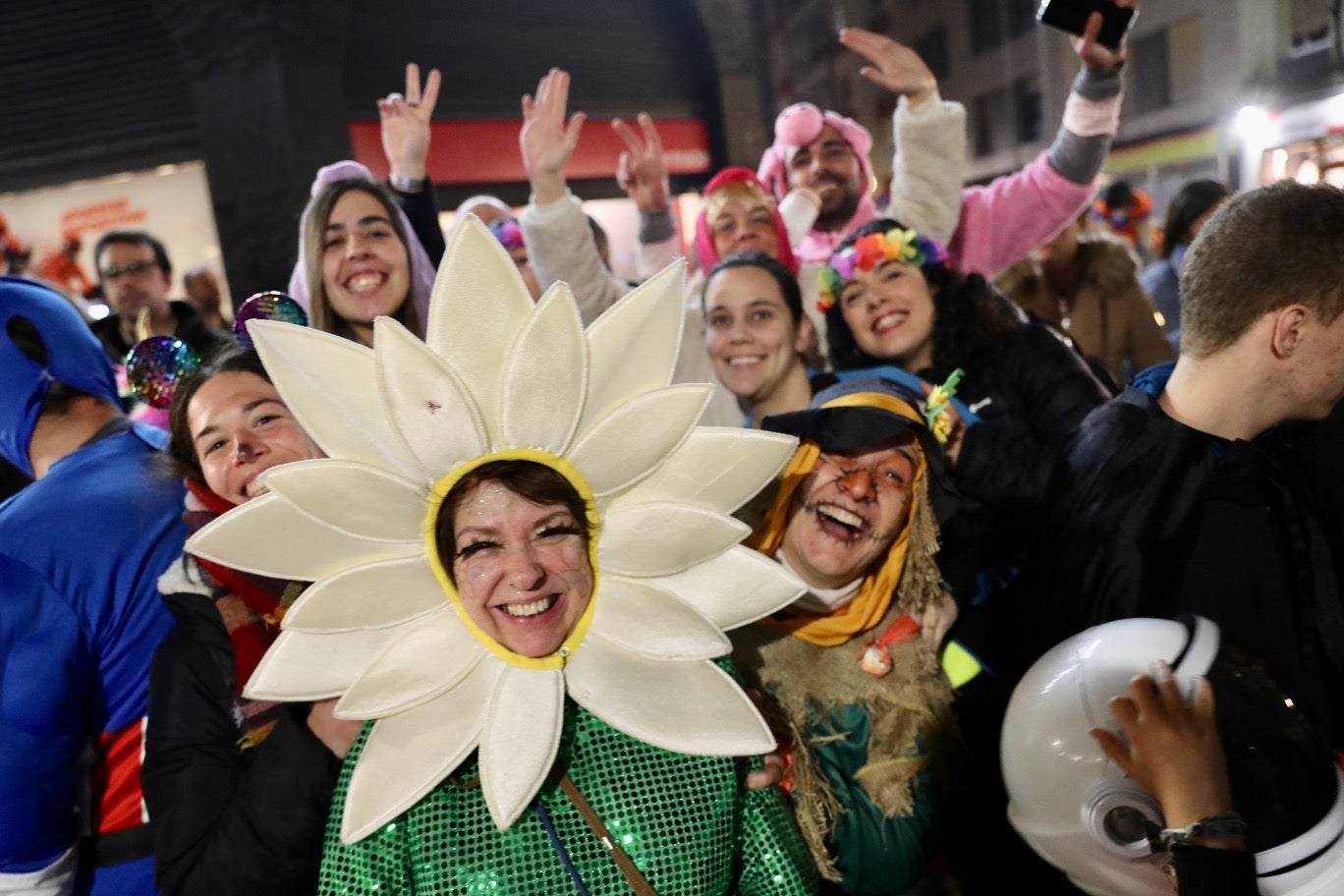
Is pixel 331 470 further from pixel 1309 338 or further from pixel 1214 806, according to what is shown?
pixel 1309 338

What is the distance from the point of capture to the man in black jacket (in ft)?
5.30

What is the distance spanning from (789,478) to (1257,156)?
11568 millimetres

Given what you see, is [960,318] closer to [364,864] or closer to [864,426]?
[864,426]

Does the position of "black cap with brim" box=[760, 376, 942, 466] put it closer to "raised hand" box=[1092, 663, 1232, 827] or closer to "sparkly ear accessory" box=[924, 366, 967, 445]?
"sparkly ear accessory" box=[924, 366, 967, 445]

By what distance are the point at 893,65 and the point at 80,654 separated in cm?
273

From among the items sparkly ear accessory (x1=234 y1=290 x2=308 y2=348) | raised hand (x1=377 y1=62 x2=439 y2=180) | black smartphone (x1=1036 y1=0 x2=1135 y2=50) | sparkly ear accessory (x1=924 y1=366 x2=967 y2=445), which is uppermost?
black smartphone (x1=1036 y1=0 x2=1135 y2=50)

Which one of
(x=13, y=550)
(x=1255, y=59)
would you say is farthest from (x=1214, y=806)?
(x=1255, y=59)

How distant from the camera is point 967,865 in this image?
1998 millimetres

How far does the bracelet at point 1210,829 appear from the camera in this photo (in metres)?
1.16

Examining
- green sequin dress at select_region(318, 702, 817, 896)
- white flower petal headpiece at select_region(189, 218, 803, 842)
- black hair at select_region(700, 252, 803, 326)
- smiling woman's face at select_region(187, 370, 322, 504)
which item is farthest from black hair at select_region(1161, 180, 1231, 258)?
smiling woman's face at select_region(187, 370, 322, 504)

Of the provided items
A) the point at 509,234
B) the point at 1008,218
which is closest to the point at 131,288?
the point at 509,234

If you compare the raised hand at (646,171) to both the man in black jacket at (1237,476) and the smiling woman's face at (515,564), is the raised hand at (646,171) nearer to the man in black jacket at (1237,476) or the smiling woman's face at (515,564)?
the man in black jacket at (1237,476)

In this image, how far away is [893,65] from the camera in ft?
9.37

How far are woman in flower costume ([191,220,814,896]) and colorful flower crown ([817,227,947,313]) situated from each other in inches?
54.1
